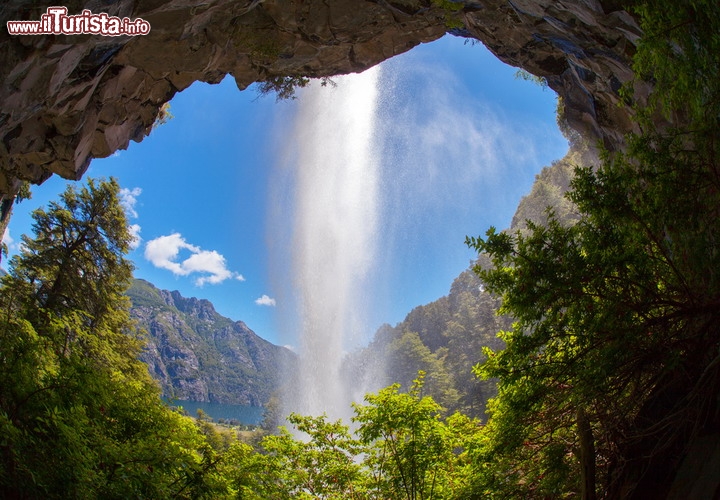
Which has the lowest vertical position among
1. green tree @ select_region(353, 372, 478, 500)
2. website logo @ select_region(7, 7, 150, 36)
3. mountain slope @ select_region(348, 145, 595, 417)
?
green tree @ select_region(353, 372, 478, 500)

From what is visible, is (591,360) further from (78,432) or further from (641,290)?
(78,432)

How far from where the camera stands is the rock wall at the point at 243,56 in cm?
671

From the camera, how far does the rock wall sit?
6715 mm

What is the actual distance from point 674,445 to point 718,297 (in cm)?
140

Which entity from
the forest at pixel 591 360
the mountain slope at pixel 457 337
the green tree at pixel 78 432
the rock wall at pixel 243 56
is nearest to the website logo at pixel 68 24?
the rock wall at pixel 243 56

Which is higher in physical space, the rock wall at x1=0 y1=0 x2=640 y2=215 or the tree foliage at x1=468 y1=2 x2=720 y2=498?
the rock wall at x1=0 y1=0 x2=640 y2=215

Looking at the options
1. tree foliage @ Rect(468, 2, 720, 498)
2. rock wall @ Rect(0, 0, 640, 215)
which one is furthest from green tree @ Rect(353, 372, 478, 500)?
rock wall @ Rect(0, 0, 640, 215)

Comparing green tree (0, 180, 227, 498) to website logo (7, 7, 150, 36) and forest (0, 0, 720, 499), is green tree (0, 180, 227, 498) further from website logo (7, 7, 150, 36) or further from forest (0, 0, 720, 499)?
website logo (7, 7, 150, 36)

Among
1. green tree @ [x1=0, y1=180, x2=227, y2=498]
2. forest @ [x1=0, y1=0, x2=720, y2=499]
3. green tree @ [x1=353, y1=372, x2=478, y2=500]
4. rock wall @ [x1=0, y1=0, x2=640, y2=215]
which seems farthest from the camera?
green tree @ [x1=353, y1=372, x2=478, y2=500]

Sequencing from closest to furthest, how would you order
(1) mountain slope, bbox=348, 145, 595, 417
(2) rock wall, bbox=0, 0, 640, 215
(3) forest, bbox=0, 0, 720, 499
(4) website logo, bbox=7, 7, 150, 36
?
(3) forest, bbox=0, 0, 720, 499, (4) website logo, bbox=7, 7, 150, 36, (2) rock wall, bbox=0, 0, 640, 215, (1) mountain slope, bbox=348, 145, 595, 417

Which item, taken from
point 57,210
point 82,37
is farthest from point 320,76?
point 57,210

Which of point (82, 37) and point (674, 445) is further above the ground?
point (82, 37)

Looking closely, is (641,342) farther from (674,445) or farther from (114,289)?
(114,289)

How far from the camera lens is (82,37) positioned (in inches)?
229
